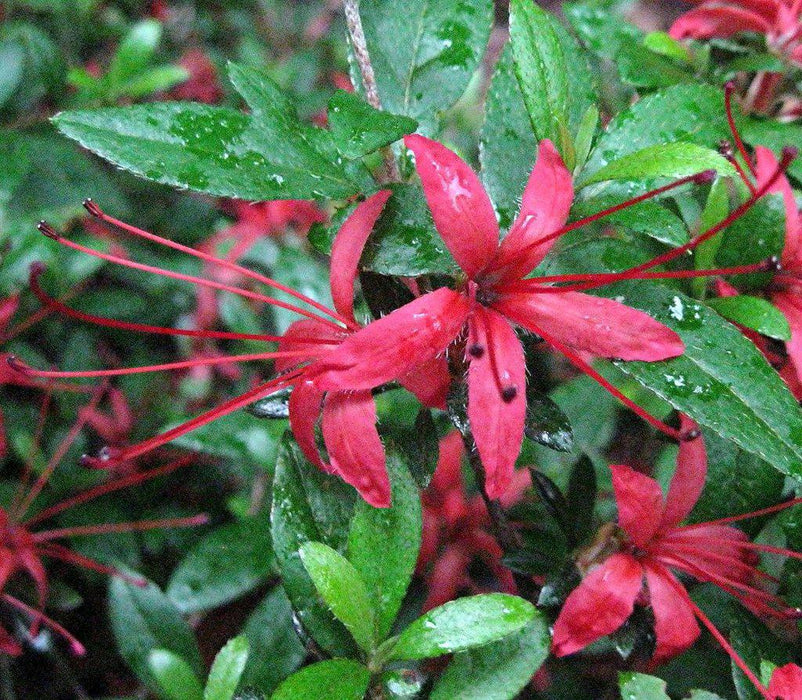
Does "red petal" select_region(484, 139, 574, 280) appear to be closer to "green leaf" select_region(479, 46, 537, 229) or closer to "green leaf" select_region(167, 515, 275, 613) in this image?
"green leaf" select_region(479, 46, 537, 229)

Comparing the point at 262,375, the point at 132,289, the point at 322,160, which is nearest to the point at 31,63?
the point at 132,289

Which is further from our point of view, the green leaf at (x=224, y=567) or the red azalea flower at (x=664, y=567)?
the green leaf at (x=224, y=567)

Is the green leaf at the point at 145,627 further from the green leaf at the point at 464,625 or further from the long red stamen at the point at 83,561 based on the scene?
the green leaf at the point at 464,625

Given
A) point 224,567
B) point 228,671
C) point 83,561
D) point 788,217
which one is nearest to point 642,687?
point 228,671

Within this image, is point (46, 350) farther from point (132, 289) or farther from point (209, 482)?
point (209, 482)

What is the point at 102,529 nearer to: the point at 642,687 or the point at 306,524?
the point at 306,524

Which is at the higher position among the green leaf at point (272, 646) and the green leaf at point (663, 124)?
the green leaf at point (663, 124)

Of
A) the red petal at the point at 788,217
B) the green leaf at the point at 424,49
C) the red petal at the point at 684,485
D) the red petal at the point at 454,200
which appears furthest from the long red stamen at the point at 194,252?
the red petal at the point at 788,217
